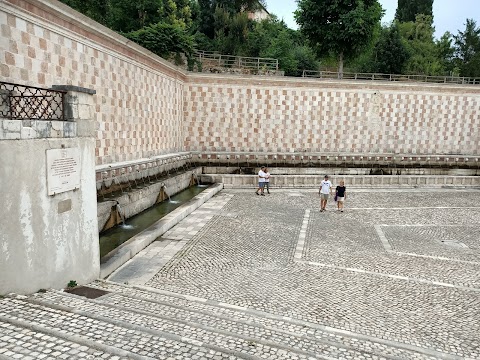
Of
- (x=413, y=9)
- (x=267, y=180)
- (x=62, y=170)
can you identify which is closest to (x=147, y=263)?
(x=62, y=170)

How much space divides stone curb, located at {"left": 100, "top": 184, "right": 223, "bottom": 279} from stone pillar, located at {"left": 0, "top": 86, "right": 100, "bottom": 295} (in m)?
0.53

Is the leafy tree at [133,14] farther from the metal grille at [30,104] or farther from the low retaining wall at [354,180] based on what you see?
the metal grille at [30,104]

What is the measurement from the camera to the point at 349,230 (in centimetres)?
1070

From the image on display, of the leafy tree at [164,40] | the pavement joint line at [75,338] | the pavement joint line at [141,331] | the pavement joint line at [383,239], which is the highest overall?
the leafy tree at [164,40]

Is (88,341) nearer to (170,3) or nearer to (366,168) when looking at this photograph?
(366,168)

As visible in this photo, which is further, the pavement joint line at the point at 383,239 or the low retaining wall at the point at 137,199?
the low retaining wall at the point at 137,199

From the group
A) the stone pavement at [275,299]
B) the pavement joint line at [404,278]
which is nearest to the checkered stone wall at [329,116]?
the stone pavement at [275,299]

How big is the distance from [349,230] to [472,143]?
48.0 feet

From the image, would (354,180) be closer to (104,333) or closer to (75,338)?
(104,333)

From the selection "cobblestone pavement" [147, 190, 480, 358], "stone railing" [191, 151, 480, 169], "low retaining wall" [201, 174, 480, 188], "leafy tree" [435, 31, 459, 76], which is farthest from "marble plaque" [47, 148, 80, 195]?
"leafy tree" [435, 31, 459, 76]

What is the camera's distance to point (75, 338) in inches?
153

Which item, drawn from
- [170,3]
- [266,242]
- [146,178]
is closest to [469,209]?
[266,242]

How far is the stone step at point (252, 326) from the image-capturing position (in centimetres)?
429

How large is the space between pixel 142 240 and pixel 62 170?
3.27 meters
